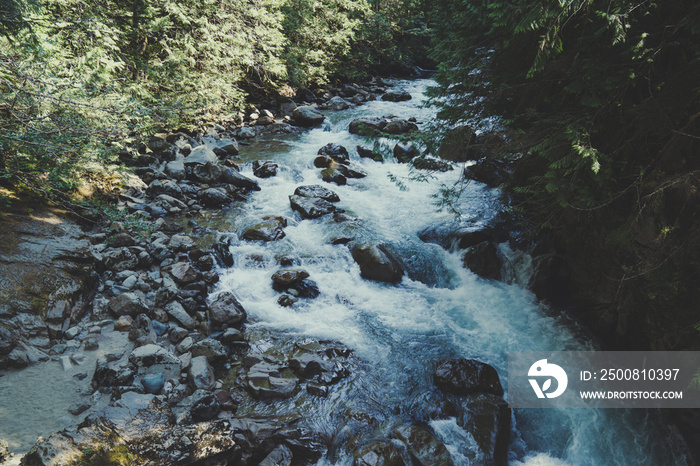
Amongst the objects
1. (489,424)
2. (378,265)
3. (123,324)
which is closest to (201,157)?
(123,324)

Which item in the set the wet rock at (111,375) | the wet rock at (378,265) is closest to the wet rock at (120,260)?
the wet rock at (111,375)

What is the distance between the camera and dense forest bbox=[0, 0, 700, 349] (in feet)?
12.3

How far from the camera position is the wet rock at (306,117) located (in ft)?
53.1

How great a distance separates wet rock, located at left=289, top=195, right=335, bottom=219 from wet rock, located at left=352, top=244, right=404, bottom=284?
2.33m

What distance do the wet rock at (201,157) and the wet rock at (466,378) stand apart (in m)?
9.23

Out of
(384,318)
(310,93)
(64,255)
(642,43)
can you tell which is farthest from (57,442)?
(310,93)

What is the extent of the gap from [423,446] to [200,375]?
10.1ft

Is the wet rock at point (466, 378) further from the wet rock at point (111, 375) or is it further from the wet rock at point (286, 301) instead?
the wet rock at point (111, 375)

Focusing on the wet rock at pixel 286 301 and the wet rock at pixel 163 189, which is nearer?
the wet rock at pixel 286 301

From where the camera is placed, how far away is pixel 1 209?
585 centimetres

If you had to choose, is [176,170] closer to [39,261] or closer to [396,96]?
[39,261]

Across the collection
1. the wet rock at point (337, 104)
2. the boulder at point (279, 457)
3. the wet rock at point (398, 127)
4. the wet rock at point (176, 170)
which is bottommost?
the boulder at point (279, 457)

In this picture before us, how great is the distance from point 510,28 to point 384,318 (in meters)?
5.14

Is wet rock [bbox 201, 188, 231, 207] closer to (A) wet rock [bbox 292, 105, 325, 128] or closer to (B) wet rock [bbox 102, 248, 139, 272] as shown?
(B) wet rock [bbox 102, 248, 139, 272]
